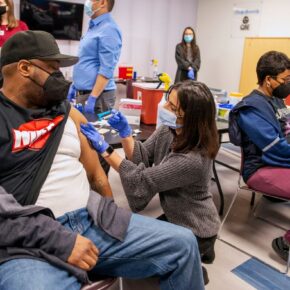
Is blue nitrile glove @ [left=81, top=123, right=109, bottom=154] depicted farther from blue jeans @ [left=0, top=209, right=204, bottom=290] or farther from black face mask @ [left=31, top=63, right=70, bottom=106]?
blue jeans @ [left=0, top=209, right=204, bottom=290]

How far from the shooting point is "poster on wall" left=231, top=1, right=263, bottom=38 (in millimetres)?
6105

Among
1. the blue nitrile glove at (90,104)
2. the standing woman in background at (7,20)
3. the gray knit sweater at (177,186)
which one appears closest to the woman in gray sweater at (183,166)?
the gray knit sweater at (177,186)

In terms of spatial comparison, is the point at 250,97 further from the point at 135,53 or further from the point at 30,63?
the point at 135,53

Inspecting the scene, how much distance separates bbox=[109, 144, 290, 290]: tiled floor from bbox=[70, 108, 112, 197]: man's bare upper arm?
49cm

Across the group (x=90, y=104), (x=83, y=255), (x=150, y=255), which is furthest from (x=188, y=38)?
(x=83, y=255)

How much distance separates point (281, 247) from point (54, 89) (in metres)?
1.74

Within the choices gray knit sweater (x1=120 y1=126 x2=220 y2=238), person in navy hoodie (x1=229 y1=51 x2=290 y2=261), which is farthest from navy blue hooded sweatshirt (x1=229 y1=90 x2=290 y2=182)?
gray knit sweater (x1=120 y1=126 x2=220 y2=238)

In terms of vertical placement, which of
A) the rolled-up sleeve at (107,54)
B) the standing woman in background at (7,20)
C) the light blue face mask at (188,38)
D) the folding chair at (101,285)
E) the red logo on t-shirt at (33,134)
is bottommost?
the folding chair at (101,285)

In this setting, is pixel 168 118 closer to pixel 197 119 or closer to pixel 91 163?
pixel 197 119

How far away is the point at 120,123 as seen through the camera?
1773 mm

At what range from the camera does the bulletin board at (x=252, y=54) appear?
584 cm

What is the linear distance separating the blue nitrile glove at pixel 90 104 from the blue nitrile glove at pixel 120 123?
2.56 feet

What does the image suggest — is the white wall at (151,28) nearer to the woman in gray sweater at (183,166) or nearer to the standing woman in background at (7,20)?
the standing woman in background at (7,20)

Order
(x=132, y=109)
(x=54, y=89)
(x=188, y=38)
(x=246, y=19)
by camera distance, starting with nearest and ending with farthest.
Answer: (x=54, y=89)
(x=132, y=109)
(x=188, y=38)
(x=246, y=19)
